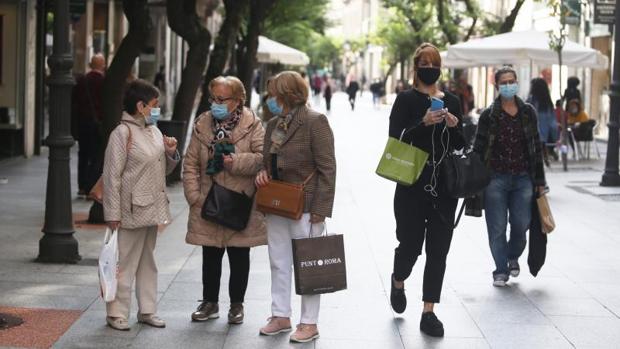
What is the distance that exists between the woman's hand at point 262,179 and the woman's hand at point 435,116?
1052 millimetres

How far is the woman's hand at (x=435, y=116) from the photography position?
7574 mm

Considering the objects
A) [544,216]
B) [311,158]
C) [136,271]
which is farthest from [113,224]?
[544,216]

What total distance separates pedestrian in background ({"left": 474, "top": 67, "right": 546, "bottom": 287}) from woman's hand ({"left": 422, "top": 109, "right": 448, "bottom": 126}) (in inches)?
83.9

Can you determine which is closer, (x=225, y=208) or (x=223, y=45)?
(x=225, y=208)

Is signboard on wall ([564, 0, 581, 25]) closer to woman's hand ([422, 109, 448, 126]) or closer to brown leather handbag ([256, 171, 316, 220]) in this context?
woman's hand ([422, 109, 448, 126])

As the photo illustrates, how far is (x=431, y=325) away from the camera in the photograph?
7965 mm

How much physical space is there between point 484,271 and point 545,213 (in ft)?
3.01

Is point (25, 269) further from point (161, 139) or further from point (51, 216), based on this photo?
point (161, 139)

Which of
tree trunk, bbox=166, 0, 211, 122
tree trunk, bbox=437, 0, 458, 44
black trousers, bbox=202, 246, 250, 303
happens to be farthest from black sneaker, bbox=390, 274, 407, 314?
tree trunk, bbox=437, 0, 458, 44

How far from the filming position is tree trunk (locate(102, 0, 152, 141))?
43.8 feet

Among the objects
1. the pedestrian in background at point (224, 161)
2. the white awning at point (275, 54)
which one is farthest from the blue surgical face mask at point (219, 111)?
the white awning at point (275, 54)

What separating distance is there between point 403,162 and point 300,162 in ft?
2.20

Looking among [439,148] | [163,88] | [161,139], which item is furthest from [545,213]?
[163,88]

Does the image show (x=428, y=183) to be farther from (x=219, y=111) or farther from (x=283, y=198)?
(x=219, y=111)
